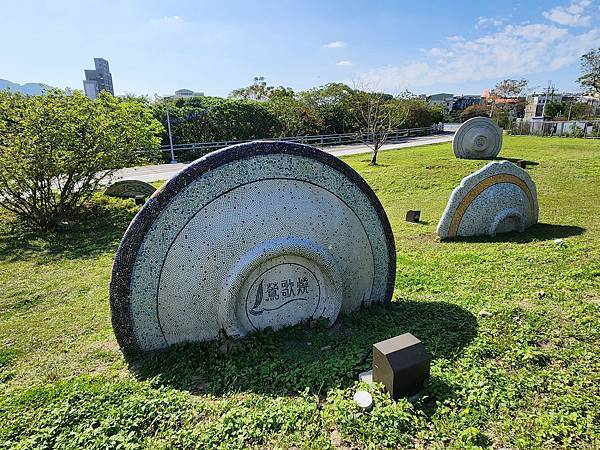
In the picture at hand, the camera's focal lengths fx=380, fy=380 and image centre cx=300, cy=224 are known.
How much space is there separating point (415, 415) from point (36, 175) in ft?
32.8

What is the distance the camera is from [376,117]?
2380cm

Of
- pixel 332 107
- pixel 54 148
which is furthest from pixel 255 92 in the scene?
pixel 54 148

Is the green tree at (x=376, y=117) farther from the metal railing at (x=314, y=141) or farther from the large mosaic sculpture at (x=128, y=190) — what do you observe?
the large mosaic sculpture at (x=128, y=190)

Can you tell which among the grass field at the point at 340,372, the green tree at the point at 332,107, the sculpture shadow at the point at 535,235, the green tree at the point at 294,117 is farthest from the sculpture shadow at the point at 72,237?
the green tree at the point at 332,107

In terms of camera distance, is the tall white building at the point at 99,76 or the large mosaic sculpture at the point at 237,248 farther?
the tall white building at the point at 99,76

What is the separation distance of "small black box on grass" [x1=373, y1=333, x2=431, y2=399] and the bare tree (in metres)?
17.4

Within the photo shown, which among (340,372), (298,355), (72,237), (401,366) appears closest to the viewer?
(401,366)

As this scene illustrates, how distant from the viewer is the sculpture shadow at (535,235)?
7.49 metres

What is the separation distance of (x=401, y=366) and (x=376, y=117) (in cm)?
2268

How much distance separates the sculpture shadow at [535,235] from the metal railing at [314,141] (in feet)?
55.2

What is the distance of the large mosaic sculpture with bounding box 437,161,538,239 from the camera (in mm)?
7551

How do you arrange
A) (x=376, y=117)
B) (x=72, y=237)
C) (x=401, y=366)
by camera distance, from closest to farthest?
(x=401, y=366) → (x=72, y=237) → (x=376, y=117)

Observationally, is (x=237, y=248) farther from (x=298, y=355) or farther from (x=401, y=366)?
(x=401, y=366)

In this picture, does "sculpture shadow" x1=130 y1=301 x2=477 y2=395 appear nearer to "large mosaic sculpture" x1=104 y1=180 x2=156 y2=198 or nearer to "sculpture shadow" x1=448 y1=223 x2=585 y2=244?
"sculpture shadow" x1=448 y1=223 x2=585 y2=244
